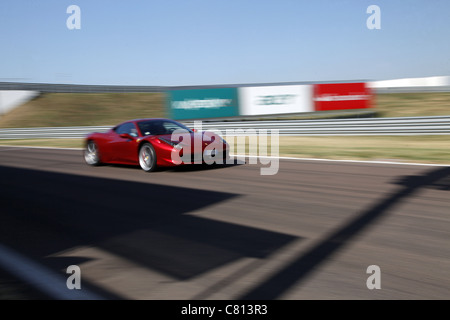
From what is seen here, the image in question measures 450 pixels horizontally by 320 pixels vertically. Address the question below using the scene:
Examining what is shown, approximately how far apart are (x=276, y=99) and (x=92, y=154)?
14398 mm

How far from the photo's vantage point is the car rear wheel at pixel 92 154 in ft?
36.6

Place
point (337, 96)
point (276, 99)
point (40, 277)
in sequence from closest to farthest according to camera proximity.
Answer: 1. point (40, 277)
2. point (337, 96)
3. point (276, 99)

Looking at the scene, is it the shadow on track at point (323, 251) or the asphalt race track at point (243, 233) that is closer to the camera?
the shadow on track at point (323, 251)

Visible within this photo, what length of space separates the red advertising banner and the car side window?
15.3 metres

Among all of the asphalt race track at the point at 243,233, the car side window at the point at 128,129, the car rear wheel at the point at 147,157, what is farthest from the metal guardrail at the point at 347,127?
the car rear wheel at the point at 147,157

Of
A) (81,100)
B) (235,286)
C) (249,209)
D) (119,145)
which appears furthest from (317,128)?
(81,100)

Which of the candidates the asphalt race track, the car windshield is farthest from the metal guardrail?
the car windshield

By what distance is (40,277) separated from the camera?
368cm

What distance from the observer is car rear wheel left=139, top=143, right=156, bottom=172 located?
30.8 ft

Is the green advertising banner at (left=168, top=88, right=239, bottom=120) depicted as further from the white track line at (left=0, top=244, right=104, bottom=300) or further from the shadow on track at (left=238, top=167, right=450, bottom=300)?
the white track line at (left=0, top=244, right=104, bottom=300)

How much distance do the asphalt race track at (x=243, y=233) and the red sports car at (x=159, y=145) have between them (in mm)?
769

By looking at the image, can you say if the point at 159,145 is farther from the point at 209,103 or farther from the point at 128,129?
the point at 209,103

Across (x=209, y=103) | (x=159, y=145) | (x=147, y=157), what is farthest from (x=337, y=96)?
(x=159, y=145)

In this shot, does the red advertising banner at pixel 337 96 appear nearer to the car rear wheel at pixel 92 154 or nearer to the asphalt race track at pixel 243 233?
the car rear wheel at pixel 92 154
